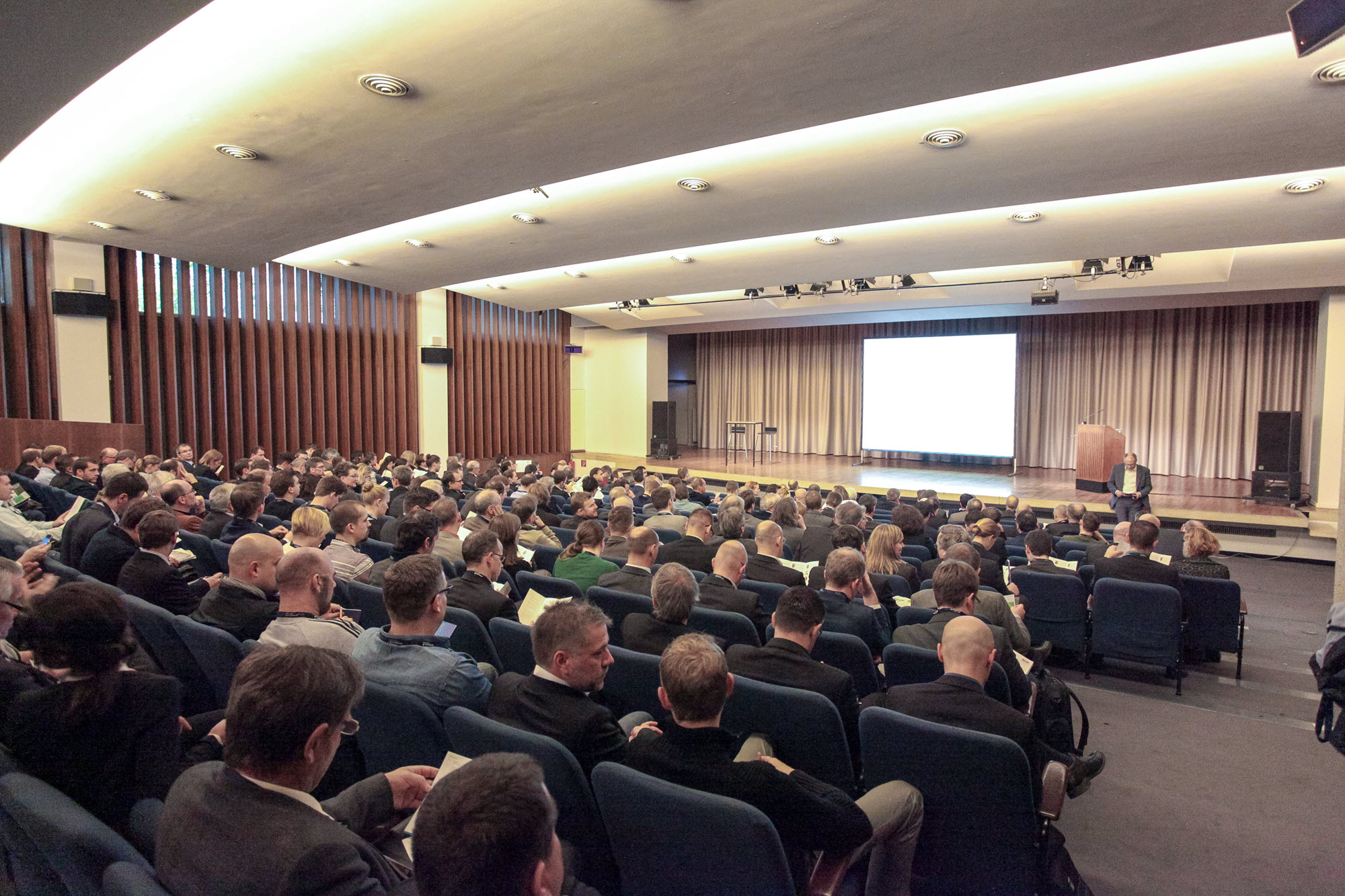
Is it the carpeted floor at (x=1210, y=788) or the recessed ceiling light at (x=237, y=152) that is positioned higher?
the recessed ceiling light at (x=237, y=152)

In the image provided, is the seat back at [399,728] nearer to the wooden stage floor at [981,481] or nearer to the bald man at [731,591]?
the bald man at [731,591]

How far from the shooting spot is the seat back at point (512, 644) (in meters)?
3.03

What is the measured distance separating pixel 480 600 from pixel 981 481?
12065mm

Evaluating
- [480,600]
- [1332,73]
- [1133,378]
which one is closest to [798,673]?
[480,600]

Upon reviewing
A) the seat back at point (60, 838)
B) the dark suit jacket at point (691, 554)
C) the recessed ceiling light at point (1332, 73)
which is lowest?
the dark suit jacket at point (691, 554)

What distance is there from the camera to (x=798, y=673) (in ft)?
8.45

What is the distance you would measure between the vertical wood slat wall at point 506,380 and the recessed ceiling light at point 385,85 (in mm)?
10332

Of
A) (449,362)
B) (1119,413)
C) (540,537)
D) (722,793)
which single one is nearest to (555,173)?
(540,537)

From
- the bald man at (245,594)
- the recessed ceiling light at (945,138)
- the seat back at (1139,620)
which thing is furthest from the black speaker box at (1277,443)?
the bald man at (245,594)

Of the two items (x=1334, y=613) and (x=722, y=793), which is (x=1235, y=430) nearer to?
(x=1334, y=613)

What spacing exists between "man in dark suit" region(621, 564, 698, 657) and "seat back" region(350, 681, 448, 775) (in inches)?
38.1

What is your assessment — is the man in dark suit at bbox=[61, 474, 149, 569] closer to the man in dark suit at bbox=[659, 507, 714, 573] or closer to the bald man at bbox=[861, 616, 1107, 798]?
the man in dark suit at bbox=[659, 507, 714, 573]

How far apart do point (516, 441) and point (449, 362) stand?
8.47ft

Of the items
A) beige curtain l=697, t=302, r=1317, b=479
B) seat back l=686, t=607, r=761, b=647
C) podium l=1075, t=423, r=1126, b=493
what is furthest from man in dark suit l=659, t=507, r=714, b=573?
beige curtain l=697, t=302, r=1317, b=479
